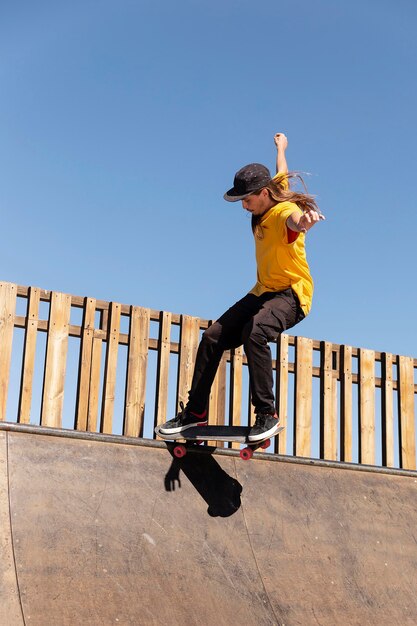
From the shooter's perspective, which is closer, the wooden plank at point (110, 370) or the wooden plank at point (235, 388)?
the wooden plank at point (110, 370)

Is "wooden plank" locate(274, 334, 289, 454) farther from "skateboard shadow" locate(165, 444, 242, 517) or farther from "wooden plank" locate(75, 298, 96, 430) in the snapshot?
"skateboard shadow" locate(165, 444, 242, 517)

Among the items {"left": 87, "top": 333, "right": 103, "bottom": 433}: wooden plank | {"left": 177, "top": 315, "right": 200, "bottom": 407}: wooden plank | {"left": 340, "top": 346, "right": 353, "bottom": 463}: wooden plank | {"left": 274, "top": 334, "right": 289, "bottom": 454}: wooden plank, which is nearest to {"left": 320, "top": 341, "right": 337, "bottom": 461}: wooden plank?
{"left": 340, "top": 346, "right": 353, "bottom": 463}: wooden plank

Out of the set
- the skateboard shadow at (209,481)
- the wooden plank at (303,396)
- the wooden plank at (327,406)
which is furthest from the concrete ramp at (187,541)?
the wooden plank at (327,406)

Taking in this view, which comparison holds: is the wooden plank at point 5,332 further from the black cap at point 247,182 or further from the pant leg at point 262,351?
the pant leg at point 262,351

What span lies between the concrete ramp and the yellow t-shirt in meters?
1.35

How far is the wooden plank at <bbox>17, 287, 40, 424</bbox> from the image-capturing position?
740 cm

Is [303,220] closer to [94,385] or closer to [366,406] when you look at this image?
[94,385]

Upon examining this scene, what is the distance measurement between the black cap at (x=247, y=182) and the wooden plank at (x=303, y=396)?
10.2 feet

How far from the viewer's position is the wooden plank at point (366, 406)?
29.7 feet

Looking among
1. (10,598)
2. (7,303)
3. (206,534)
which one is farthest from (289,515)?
(7,303)

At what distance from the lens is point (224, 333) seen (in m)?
6.02

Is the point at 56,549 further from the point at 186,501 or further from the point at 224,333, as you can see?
the point at 224,333

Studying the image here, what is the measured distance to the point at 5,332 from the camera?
7.38 metres

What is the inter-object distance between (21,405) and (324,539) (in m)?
3.09
